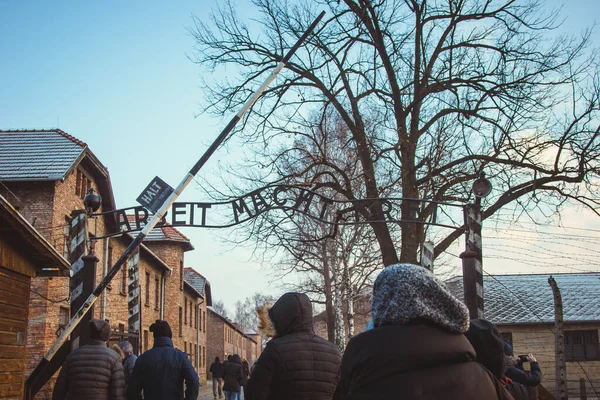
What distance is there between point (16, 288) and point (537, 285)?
3136 centimetres

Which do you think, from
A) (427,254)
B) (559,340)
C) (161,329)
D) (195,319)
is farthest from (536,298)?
(161,329)

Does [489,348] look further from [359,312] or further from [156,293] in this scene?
[359,312]

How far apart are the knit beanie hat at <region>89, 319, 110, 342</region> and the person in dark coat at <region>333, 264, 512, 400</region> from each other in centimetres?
485

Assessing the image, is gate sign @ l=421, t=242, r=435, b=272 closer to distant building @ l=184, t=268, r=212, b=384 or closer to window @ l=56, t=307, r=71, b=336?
window @ l=56, t=307, r=71, b=336

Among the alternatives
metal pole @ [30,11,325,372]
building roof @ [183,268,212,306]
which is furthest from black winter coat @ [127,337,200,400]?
building roof @ [183,268,212,306]

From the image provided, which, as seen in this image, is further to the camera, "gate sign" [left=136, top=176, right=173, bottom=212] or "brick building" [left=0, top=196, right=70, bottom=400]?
"gate sign" [left=136, top=176, right=173, bottom=212]

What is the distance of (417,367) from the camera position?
2.41 metres

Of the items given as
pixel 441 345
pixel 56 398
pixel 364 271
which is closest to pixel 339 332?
pixel 364 271

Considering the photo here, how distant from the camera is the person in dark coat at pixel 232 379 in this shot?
889 inches

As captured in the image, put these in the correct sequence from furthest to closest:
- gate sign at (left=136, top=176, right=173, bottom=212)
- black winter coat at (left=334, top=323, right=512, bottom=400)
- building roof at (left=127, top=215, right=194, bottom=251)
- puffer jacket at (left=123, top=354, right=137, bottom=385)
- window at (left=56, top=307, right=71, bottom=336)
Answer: building roof at (left=127, top=215, right=194, bottom=251)
window at (left=56, top=307, right=71, bottom=336)
gate sign at (left=136, top=176, right=173, bottom=212)
puffer jacket at (left=123, top=354, right=137, bottom=385)
black winter coat at (left=334, top=323, right=512, bottom=400)

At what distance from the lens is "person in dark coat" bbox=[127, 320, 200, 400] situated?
22.6ft

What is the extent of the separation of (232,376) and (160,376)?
16406 millimetres

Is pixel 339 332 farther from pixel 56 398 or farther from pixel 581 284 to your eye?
pixel 56 398

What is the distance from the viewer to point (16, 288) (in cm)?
1158
